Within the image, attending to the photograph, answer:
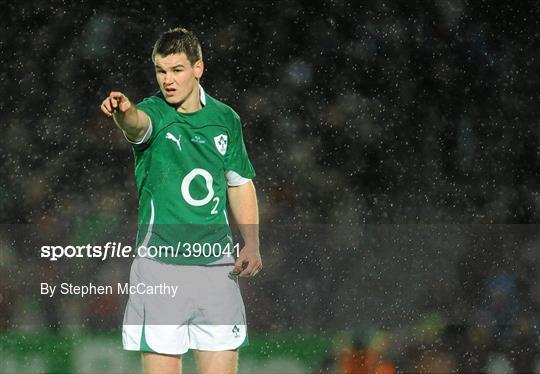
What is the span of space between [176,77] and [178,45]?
0.07 metres

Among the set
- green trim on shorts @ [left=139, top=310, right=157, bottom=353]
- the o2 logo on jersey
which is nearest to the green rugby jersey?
the o2 logo on jersey

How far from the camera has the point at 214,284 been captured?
1562 mm

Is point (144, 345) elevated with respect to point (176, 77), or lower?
lower

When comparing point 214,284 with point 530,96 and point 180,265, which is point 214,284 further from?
point 530,96

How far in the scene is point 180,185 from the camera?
157 cm

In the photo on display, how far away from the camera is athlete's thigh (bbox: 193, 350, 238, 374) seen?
1543 millimetres

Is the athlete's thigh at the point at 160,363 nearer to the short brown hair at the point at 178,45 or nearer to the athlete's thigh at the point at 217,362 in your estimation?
the athlete's thigh at the point at 217,362

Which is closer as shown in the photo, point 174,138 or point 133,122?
point 133,122

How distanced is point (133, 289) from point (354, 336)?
24.5 inches

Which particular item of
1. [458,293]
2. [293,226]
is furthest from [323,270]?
[458,293]

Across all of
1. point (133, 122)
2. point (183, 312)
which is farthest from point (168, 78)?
point (183, 312)

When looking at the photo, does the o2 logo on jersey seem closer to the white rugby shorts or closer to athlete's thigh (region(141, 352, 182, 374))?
the white rugby shorts

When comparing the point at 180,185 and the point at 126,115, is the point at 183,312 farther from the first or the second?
the point at 126,115

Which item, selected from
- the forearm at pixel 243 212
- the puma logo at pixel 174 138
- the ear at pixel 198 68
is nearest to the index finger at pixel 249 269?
the forearm at pixel 243 212
